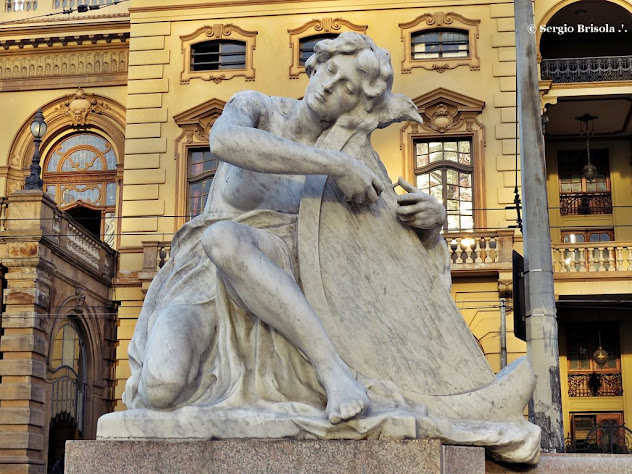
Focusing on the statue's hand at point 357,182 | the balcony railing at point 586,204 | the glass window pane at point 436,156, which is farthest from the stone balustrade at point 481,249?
the statue's hand at point 357,182

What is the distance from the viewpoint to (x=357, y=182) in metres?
2.98

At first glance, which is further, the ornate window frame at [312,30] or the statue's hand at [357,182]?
the ornate window frame at [312,30]

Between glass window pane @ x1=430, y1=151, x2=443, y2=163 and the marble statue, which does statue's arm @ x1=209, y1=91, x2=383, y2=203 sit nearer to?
the marble statue

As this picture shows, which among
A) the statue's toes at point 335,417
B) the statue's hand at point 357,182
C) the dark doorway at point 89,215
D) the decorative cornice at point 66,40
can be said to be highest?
the decorative cornice at point 66,40

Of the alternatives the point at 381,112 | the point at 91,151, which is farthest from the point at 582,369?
the point at 381,112

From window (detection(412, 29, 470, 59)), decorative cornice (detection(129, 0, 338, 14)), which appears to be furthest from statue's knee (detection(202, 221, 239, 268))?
decorative cornice (detection(129, 0, 338, 14))

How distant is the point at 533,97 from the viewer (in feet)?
34.5

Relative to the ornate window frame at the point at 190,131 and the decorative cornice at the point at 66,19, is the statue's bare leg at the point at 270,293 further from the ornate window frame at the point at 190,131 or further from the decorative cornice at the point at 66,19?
the decorative cornice at the point at 66,19

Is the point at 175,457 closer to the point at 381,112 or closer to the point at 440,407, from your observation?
the point at 440,407

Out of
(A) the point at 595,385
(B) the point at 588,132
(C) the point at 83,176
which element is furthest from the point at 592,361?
(C) the point at 83,176

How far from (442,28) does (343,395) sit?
18349 millimetres

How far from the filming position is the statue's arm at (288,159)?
297 cm

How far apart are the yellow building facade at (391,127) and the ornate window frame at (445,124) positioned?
0.03m

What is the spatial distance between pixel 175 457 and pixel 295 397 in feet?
1.33
